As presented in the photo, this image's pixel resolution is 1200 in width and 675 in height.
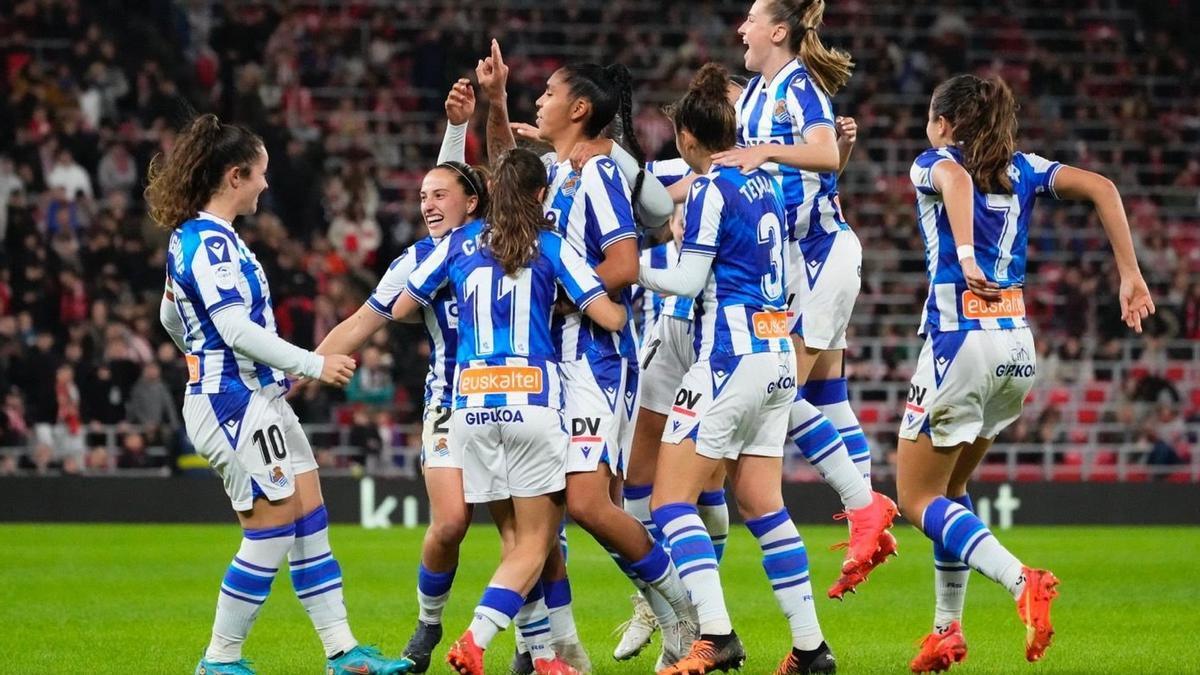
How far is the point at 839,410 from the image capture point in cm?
904

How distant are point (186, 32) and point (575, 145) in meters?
17.9

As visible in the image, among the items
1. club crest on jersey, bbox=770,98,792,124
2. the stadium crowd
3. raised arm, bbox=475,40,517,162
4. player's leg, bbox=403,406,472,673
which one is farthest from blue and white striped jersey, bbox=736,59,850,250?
the stadium crowd

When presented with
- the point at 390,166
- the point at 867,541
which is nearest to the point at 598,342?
the point at 867,541

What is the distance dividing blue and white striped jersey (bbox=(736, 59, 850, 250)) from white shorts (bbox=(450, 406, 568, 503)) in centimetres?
151

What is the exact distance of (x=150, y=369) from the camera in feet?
61.6

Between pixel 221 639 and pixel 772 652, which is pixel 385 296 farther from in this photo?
pixel 772 652

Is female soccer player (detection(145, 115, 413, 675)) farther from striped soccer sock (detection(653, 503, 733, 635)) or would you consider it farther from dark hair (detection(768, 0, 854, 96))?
dark hair (detection(768, 0, 854, 96))

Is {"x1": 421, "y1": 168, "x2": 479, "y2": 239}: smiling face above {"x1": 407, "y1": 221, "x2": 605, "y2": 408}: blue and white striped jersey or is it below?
above

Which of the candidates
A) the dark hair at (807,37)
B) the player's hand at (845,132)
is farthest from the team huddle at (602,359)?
the player's hand at (845,132)

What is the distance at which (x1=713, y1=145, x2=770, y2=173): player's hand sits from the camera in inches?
277

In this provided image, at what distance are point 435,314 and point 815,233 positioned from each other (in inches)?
85.9

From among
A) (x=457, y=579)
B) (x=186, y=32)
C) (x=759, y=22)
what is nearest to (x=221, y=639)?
(x=759, y=22)

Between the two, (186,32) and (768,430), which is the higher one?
(186,32)

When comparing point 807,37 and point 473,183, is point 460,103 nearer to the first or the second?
point 473,183
